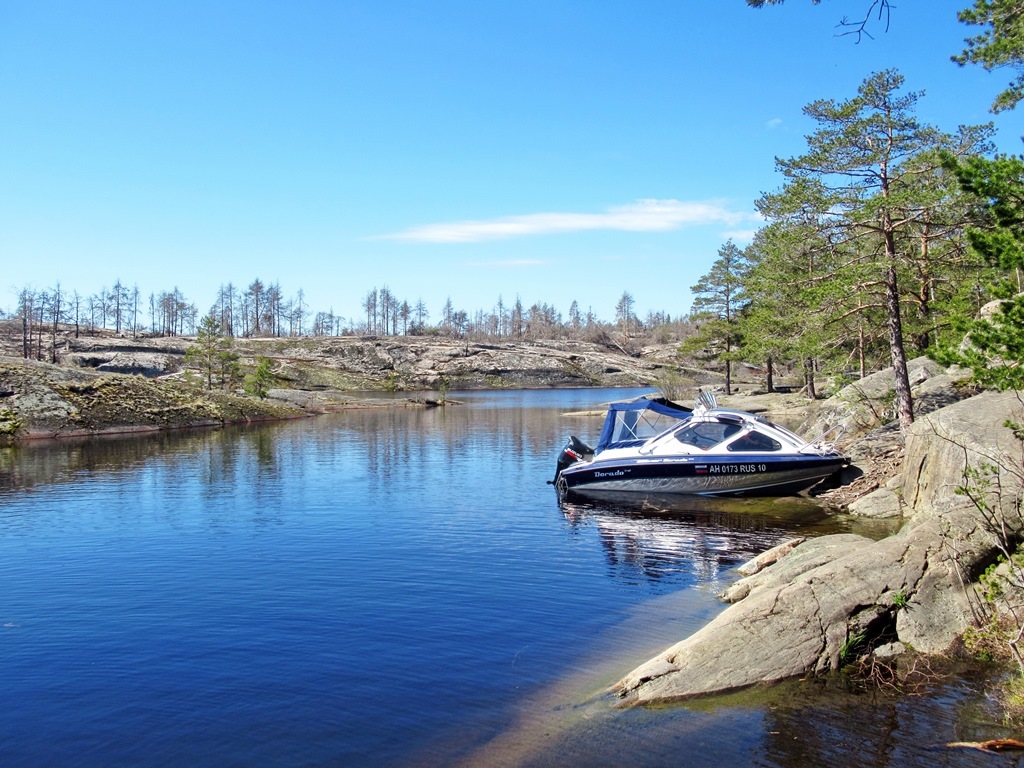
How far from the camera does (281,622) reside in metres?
12.2

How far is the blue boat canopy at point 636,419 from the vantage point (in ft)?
81.6

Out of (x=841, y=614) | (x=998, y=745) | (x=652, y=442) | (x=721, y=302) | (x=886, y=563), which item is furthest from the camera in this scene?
(x=721, y=302)

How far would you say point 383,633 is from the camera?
11617 millimetres

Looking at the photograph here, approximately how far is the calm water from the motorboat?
1170mm

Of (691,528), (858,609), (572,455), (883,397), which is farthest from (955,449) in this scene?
(572,455)

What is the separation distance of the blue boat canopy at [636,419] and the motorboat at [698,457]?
0.03 meters

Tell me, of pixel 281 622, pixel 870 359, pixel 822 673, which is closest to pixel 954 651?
pixel 822 673

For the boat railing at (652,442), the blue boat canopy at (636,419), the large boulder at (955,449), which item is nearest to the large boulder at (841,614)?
the large boulder at (955,449)

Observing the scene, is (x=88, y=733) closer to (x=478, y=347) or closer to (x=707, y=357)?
(x=707, y=357)

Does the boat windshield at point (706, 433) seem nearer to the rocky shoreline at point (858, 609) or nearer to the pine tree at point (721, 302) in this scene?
the rocky shoreline at point (858, 609)

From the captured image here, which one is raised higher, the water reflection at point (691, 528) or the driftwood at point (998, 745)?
the driftwood at point (998, 745)

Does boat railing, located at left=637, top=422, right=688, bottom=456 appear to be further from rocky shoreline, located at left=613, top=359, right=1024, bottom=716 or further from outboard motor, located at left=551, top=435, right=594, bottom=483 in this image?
rocky shoreline, located at left=613, top=359, right=1024, bottom=716

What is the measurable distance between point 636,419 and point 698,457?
2870 mm

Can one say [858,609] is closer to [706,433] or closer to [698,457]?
[698,457]
